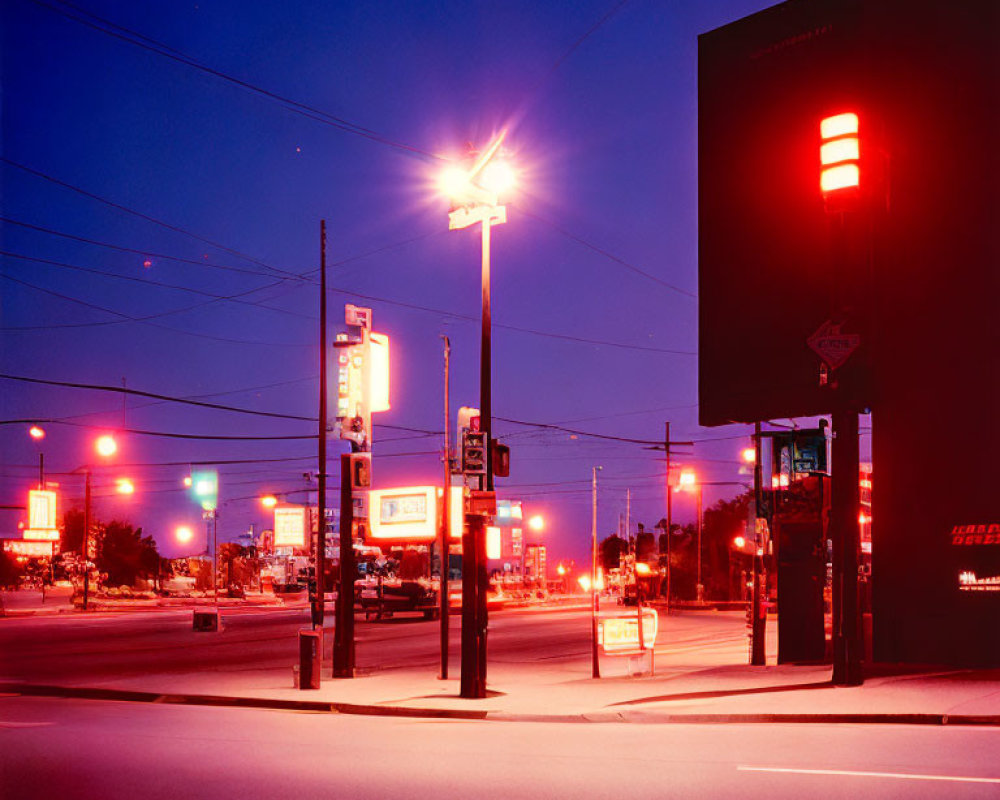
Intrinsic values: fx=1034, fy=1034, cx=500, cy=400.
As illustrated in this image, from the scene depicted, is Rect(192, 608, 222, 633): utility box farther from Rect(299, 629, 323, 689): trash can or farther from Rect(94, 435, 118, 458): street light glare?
Rect(299, 629, 323, 689): trash can

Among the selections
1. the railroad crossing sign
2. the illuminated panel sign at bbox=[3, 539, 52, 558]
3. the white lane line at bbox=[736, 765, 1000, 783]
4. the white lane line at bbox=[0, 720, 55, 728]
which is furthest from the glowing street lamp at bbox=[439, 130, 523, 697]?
the illuminated panel sign at bbox=[3, 539, 52, 558]

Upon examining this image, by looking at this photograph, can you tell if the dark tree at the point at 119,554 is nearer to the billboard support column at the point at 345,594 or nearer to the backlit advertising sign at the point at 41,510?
the backlit advertising sign at the point at 41,510

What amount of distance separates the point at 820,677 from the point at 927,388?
5.83 meters

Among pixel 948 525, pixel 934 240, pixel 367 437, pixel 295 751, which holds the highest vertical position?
pixel 934 240

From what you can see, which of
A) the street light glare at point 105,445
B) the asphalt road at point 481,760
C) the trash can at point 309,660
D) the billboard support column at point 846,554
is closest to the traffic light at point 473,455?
the asphalt road at point 481,760

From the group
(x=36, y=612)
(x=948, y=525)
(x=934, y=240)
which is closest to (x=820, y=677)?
(x=948, y=525)

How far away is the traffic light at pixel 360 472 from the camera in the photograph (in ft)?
69.1

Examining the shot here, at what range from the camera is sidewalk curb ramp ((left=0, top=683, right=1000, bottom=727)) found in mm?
13453

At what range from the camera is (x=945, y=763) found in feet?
32.2

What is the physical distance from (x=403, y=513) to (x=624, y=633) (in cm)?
2193

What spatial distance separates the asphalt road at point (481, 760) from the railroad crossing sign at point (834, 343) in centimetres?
575

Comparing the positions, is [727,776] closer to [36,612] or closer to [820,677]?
[820,677]

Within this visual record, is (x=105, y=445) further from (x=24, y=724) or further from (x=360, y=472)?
(x=24, y=724)

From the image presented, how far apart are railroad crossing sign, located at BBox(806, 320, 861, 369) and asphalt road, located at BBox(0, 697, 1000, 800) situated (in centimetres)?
575
